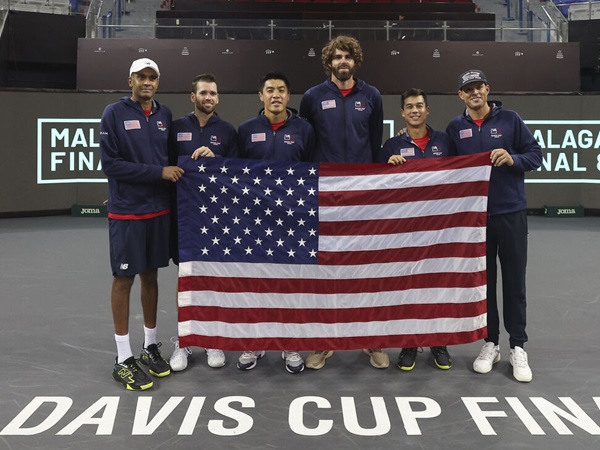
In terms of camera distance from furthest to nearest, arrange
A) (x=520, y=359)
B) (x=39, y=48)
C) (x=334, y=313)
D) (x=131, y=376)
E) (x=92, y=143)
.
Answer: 1. (x=39, y=48)
2. (x=92, y=143)
3. (x=334, y=313)
4. (x=520, y=359)
5. (x=131, y=376)

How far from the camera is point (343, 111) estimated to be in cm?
480

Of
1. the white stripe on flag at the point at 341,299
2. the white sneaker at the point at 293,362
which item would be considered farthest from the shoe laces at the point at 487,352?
the white sneaker at the point at 293,362

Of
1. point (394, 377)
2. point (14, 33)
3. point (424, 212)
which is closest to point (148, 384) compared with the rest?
point (394, 377)

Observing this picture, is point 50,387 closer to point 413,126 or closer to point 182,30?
point 413,126

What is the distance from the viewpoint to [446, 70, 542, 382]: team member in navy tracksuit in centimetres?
456

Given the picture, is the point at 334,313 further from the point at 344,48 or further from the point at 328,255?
the point at 344,48

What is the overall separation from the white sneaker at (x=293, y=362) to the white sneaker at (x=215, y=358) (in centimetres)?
45

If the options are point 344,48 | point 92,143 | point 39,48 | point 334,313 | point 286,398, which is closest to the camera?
point 286,398

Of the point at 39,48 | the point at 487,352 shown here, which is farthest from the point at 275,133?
the point at 39,48

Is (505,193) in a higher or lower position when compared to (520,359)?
higher

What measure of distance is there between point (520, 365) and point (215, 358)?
205cm

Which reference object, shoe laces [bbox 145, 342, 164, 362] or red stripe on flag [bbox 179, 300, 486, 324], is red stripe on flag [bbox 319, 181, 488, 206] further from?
shoe laces [bbox 145, 342, 164, 362]

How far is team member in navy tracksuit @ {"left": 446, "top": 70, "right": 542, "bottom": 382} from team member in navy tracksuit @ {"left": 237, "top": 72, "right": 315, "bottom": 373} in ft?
3.68

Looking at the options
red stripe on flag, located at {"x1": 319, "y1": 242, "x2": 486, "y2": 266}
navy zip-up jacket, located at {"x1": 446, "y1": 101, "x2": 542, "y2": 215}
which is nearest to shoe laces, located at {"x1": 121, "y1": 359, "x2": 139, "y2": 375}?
red stripe on flag, located at {"x1": 319, "y1": 242, "x2": 486, "y2": 266}
